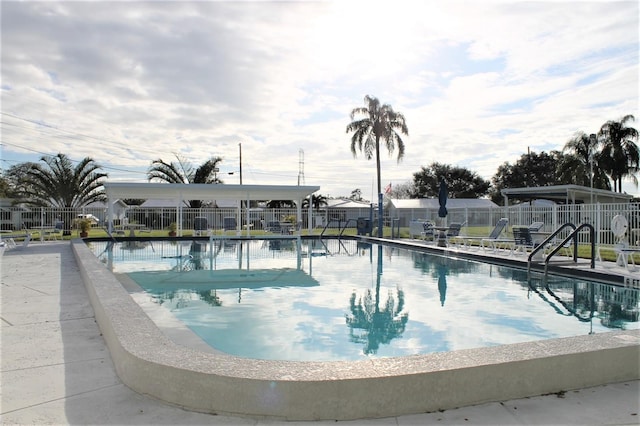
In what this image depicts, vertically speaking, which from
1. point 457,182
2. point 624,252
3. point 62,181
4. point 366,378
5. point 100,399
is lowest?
point 100,399

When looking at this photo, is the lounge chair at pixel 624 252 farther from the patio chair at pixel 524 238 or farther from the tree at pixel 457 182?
the tree at pixel 457 182

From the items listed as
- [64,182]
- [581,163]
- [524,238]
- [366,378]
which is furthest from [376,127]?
[366,378]

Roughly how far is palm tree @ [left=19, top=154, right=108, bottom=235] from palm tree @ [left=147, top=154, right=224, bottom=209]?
3.01 metres

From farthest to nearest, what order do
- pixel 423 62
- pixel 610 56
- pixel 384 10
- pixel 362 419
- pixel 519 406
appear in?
pixel 610 56 < pixel 423 62 < pixel 384 10 < pixel 519 406 < pixel 362 419

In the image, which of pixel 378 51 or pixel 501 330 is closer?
pixel 501 330

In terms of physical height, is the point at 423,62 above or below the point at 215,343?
above

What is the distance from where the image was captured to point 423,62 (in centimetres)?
1014

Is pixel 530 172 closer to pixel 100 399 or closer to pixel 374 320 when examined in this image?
pixel 374 320

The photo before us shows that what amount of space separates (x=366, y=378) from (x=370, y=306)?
14.8ft

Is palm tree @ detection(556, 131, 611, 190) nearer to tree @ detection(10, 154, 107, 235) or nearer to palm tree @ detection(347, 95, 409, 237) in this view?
palm tree @ detection(347, 95, 409, 237)

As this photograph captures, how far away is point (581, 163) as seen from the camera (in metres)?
40.0

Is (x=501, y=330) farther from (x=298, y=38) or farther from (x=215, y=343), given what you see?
(x=298, y=38)

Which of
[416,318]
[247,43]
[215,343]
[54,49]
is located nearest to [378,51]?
[247,43]

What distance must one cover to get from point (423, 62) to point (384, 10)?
1813 millimetres
